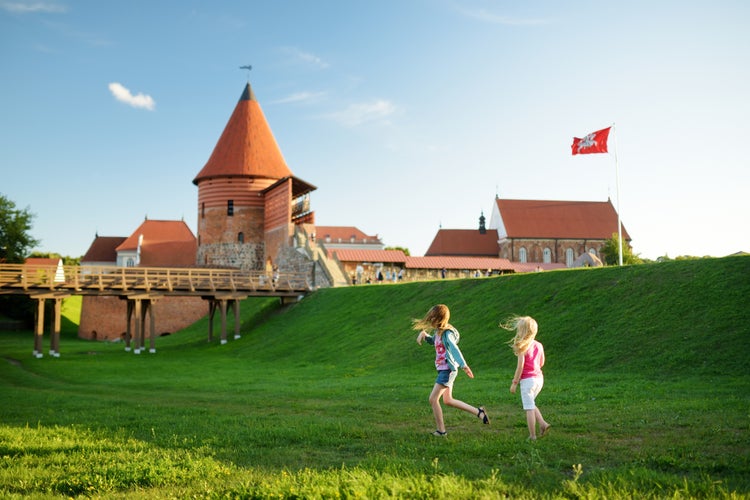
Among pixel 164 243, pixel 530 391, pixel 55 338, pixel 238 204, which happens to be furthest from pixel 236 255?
pixel 530 391

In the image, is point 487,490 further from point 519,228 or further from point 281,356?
point 519,228

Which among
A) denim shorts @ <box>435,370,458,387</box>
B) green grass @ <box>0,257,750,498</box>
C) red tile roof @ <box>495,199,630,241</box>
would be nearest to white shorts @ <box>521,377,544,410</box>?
green grass @ <box>0,257,750,498</box>

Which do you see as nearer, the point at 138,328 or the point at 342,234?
the point at 138,328

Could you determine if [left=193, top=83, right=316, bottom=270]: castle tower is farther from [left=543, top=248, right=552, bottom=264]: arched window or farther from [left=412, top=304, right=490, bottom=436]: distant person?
[left=412, top=304, right=490, bottom=436]: distant person

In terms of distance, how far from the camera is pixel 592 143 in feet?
87.1

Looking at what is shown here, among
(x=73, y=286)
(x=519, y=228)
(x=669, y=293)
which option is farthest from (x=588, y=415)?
(x=519, y=228)

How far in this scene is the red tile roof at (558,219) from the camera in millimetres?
72812

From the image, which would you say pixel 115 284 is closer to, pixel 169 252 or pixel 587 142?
pixel 587 142

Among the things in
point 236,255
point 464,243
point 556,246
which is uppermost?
point 464,243

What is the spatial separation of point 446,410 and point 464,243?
218 ft

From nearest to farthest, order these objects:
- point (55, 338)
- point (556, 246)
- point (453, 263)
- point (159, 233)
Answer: point (55, 338)
point (453, 263)
point (159, 233)
point (556, 246)

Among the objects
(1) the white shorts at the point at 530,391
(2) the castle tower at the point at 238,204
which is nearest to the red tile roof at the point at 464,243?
(2) the castle tower at the point at 238,204

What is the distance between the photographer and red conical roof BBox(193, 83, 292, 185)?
48.9m

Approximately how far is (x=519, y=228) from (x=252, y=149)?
115 feet
